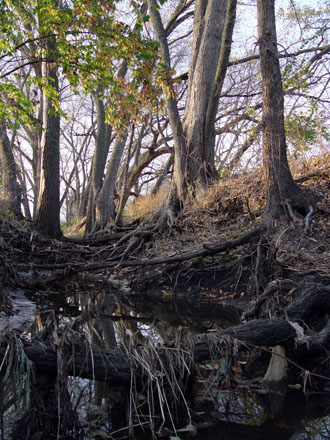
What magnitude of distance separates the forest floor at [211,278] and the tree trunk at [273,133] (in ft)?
0.96

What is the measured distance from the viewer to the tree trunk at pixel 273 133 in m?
5.72

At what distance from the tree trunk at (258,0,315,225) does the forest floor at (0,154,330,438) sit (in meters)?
0.29

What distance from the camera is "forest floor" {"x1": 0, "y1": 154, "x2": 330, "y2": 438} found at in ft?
9.75

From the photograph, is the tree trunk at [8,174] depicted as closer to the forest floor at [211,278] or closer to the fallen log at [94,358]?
the forest floor at [211,278]

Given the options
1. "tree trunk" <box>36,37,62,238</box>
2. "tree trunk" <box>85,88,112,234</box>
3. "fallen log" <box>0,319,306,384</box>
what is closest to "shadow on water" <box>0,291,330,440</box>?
"fallen log" <box>0,319,306,384</box>

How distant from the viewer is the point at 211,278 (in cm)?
647

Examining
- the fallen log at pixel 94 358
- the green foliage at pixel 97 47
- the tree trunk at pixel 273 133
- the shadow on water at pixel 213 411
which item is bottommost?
the shadow on water at pixel 213 411

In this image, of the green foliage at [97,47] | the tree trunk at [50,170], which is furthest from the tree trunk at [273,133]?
the tree trunk at [50,170]

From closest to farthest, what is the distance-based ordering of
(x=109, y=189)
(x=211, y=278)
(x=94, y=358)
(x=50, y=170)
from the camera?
1. (x=94, y=358)
2. (x=211, y=278)
3. (x=50, y=170)
4. (x=109, y=189)

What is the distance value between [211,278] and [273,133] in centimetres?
256

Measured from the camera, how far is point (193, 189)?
9.04m

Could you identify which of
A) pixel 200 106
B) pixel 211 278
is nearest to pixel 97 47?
pixel 200 106

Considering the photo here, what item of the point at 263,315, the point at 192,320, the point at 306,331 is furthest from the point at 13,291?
the point at 306,331

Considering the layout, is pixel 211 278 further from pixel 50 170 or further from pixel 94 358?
pixel 50 170
